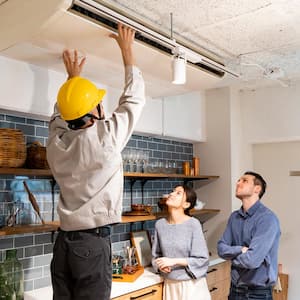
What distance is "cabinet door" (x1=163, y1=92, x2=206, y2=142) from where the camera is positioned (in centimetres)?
409

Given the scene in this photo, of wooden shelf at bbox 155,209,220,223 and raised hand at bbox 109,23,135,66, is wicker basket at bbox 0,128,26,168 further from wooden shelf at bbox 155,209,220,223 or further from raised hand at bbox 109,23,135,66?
wooden shelf at bbox 155,209,220,223

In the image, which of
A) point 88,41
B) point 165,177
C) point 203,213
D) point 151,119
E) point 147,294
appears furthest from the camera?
point 203,213

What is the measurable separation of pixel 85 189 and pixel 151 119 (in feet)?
6.71

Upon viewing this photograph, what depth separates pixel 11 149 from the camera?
2535mm

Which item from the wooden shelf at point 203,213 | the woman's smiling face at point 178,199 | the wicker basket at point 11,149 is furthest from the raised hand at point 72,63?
the wooden shelf at point 203,213

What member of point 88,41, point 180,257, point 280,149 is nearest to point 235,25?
point 88,41

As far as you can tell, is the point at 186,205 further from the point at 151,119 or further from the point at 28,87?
the point at 28,87

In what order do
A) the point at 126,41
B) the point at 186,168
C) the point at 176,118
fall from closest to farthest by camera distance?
the point at 126,41 → the point at 176,118 → the point at 186,168

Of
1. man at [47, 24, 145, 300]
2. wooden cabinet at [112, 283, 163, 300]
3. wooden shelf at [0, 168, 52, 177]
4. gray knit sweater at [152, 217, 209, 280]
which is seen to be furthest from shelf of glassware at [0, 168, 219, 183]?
wooden cabinet at [112, 283, 163, 300]

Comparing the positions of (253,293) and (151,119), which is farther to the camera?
(151,119)

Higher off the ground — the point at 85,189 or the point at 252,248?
the point at 85,189

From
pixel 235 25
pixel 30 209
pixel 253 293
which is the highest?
pixel 235 25

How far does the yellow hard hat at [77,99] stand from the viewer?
6.18ft

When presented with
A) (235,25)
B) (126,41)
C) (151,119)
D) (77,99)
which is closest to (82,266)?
(77,99)
